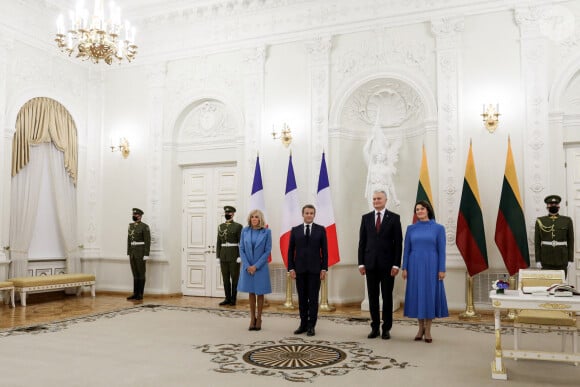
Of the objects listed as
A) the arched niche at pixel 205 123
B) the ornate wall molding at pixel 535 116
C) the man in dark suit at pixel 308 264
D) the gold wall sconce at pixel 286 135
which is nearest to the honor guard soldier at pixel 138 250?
the arched niche at pixel 205 123

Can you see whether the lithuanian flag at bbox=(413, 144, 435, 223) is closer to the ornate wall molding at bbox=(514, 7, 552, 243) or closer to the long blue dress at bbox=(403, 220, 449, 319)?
the ornate wall molding at bbox=(514, 7, 552, 243)

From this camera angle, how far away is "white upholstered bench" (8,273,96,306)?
28.8 ft

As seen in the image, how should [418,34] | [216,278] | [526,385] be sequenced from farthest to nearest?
1. [216,278]
2. [418,34]
3. [526,385]

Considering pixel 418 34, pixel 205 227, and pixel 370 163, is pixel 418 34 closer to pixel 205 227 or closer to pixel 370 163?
pixel 370 163

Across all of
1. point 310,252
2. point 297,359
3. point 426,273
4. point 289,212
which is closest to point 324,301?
point 289,212

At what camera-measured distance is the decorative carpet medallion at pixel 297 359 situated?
14.6 ft

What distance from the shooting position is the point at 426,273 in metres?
5.62

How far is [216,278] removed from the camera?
32.8 ft

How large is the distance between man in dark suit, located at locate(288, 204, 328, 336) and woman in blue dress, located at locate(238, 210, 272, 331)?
0.33 m

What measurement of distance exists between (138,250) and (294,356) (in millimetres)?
5523

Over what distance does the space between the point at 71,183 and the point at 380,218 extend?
697 centimetres

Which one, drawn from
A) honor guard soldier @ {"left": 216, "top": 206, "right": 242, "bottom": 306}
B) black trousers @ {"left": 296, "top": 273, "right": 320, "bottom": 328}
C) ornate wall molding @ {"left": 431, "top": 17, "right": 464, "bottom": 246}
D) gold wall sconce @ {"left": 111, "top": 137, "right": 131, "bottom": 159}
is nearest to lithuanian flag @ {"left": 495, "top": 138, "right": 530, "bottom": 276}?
ornate wall molding @ {"left": 431, "top": 17, "right": 464, "bottom": 246}

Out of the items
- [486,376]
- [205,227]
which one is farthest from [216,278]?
[486,376]

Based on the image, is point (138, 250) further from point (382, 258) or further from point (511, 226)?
point (511, 226)
